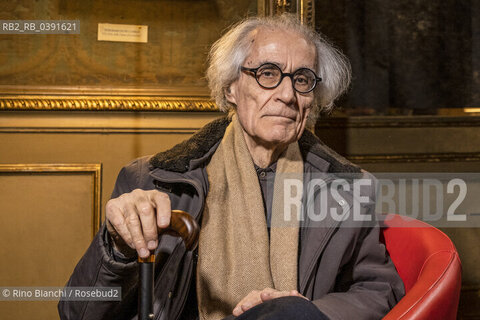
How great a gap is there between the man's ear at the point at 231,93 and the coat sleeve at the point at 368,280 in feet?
1.40

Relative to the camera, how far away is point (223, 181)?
Answer: 1.36 m

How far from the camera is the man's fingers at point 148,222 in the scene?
2.79ft

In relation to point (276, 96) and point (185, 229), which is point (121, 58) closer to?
point (276, 96)

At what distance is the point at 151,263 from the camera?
0.84 m

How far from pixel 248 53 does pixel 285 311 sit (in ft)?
2.59

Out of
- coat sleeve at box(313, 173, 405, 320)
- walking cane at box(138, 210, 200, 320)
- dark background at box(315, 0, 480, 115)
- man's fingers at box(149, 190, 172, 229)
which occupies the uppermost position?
dark background at box(315, 0, 480, 115)

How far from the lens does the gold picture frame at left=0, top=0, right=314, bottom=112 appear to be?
81.2 inches

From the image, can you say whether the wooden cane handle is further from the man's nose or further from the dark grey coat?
the man's nose

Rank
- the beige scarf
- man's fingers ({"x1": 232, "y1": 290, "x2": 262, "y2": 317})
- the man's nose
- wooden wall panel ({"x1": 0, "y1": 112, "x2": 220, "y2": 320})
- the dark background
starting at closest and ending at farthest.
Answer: man's fingers ({"x1": 232, "y1": 290, "x2": 262, "y2": 317}), the beige scarf, the man's nose, wooden wall panel ({"x1": 0, "y1": 112, "x2": 220, "y2": 320}), the dark background

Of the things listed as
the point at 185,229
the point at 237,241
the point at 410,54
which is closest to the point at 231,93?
the point at 237,241

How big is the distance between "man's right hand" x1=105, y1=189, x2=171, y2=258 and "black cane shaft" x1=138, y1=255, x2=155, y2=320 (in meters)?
0.02

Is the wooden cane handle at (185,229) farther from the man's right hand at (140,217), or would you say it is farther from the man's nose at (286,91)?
the man's nose at (286,91)

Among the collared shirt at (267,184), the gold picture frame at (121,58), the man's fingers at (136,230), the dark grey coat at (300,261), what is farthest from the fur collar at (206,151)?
the gold picture frame at (121,58)

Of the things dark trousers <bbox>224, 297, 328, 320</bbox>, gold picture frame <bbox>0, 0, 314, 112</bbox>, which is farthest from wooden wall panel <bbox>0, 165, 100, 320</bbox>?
dark trousers <bbox>224, 297, 328, 320</bbox>
